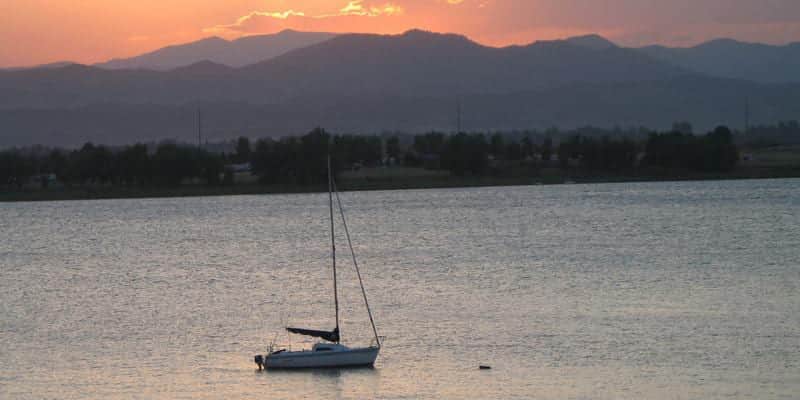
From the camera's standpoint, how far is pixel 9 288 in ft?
167

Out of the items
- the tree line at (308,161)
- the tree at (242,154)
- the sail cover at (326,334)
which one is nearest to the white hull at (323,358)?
the sail cover at (326,334)

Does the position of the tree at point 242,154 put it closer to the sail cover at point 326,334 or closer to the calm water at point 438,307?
the calm water at point 438,307

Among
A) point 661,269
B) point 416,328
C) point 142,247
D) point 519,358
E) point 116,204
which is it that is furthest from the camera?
point 116,204

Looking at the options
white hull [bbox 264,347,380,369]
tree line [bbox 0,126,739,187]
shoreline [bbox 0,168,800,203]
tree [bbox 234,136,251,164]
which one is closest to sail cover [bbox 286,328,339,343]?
white hull [bbox 264,347,380,369]

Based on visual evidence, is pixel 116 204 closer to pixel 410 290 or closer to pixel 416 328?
pixel 410 290

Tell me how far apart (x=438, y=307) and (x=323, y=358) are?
9515 millimetres

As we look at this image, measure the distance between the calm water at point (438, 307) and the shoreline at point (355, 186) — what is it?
4170cm

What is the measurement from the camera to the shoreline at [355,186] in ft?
405

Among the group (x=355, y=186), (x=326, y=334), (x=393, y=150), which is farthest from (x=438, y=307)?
(x=393, y=150)

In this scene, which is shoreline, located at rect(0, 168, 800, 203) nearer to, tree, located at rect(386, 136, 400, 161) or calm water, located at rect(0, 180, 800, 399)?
tree, located at rect(386, 136, 400, 161)

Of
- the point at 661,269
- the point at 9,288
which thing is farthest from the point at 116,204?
the point at 661,269

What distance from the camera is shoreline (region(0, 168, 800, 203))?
124 metres

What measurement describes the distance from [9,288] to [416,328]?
74.5ft

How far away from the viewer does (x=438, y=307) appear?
39.5 m
